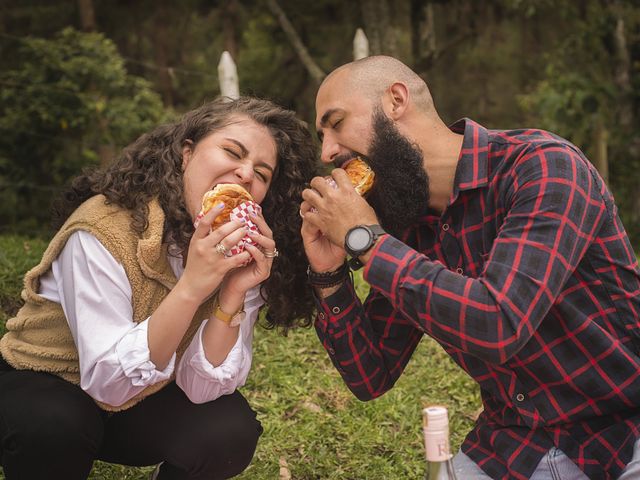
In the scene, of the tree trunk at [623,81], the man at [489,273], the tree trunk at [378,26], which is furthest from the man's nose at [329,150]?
the tree trunk at [623,81]

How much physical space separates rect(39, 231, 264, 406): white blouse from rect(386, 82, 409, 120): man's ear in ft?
3.31

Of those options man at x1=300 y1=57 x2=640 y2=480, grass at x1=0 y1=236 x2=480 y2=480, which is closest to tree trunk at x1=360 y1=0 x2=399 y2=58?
grass at x1=0 y1=236 x2=480 y2=480

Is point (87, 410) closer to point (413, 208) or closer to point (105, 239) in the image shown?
point (105, 239)

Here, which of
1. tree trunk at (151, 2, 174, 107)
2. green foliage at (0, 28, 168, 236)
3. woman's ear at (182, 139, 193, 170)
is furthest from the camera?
tree trunk at (151, 2, 174, 107)

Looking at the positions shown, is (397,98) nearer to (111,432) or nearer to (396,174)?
(396,174)

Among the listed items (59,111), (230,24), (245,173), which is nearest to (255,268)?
(245,173)

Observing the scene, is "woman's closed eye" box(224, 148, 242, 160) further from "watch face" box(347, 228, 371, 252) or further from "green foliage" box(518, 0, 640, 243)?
"green foliage" box(518, 0, 640, 243)

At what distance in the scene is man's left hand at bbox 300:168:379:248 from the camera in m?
2.38

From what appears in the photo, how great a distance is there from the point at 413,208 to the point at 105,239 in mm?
1100

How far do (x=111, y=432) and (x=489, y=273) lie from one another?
1.54 meters

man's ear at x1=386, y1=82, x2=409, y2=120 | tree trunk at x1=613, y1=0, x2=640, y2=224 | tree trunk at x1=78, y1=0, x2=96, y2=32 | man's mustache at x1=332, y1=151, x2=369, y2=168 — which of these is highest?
man's ear at x1=386, y1=82, x2=409, y2=120

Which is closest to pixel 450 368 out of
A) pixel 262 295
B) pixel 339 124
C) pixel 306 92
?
pixel 262 295

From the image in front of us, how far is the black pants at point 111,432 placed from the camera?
2.46 meters

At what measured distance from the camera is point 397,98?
2.75 meters
